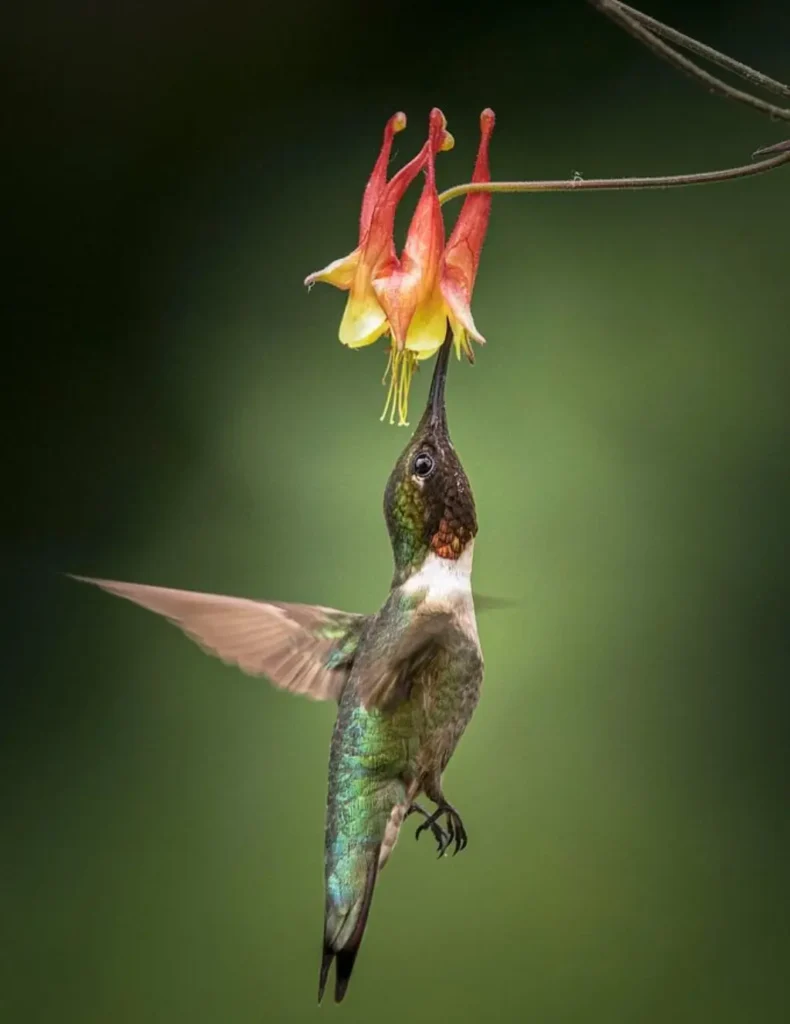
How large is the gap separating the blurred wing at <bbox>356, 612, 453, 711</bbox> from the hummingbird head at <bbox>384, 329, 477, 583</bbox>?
0.23ft

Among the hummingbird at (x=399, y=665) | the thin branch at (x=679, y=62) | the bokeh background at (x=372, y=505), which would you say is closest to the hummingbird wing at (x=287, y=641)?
the hummingbird at (x=399, y=665)

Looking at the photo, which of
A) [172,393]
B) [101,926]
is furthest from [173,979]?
[172,393]

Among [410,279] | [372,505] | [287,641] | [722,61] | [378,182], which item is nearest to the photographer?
[722,61]

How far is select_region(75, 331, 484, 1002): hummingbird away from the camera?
1147mm

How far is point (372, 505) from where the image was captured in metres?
2.31

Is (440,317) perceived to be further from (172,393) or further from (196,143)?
(196,143)

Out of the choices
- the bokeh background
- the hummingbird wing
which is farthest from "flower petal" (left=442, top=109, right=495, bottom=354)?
the bokeh background

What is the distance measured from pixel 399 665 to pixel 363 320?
11.3 inches

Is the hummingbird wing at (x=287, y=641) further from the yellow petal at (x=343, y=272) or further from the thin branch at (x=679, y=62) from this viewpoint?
the thin branch at (x=679, y=62)

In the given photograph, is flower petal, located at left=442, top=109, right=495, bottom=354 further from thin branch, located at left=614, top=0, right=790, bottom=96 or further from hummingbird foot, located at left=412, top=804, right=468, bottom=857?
hummingbird foot, located at left=412, top=804, right=468, bottom=857

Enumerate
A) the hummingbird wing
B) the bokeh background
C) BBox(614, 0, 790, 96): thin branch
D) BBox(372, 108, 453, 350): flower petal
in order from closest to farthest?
BBox(614, 0, 790, 96): thin branch, BBox(372, 108, 453, 350): flower petal, the hummingbird wing, the bokeh background

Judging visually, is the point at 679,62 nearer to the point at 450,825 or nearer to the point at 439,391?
the point at 439,391

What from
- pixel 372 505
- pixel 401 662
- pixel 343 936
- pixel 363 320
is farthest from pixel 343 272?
pixel 372 505

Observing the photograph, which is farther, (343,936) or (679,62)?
(343,936)
